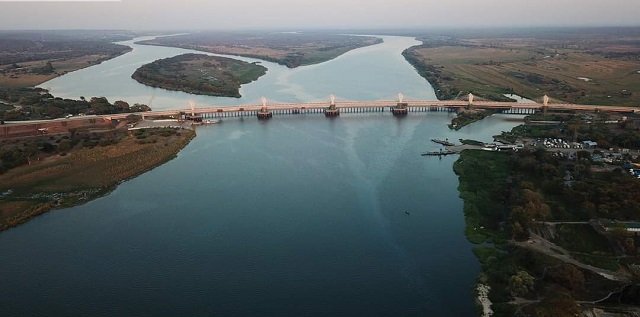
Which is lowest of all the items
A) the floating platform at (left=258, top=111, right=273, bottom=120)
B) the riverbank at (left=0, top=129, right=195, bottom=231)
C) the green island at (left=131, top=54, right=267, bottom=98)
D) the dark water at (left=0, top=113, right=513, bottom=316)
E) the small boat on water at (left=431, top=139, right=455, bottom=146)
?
the dark water at (left=0, top=113, right=513, bottom=316)

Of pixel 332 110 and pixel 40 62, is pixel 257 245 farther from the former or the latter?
pixel 40 62

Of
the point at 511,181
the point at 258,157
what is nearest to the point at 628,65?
the point at 511,181

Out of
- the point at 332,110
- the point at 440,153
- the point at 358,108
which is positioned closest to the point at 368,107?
the point at 358,108

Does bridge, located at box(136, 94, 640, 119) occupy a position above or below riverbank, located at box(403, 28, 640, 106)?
below

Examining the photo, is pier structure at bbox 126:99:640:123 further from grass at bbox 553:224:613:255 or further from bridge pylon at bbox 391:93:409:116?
grass at bbox 553:224:613:255

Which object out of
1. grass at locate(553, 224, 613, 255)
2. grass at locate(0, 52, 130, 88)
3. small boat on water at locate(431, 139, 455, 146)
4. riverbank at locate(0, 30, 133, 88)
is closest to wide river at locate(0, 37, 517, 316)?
small boat on water at locate(431, 139, 455, 146)

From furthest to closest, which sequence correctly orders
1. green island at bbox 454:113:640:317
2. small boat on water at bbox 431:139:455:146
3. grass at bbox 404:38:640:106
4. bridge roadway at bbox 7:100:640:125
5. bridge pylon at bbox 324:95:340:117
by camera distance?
grass at bbox 404:38:640:106, bridge pylon at bbox 324:95:340:117, bridge roadway at bbox 7:100:640:125, small boat on water at bbox 431:139:455:146, green island at bbox 454:113:640:317

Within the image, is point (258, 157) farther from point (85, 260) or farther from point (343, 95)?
point (343, 95)
